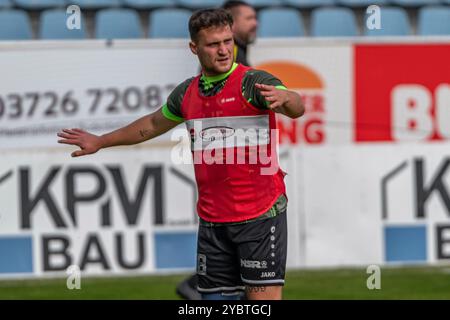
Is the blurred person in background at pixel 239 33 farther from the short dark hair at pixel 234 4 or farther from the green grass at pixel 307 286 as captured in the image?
the green grass at pixel 307 286

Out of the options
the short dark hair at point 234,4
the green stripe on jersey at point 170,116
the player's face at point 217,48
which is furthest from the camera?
the short dark hair at point 234,4

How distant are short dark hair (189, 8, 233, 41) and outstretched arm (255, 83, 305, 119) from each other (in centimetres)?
46

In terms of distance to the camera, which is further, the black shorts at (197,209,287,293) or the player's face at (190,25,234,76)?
the black shorts at (197,209,287,293)

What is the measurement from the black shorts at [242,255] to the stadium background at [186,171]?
9.84ft

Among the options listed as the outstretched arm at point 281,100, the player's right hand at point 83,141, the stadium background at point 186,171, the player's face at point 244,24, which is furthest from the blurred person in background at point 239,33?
the outstretched arm at point 281,100

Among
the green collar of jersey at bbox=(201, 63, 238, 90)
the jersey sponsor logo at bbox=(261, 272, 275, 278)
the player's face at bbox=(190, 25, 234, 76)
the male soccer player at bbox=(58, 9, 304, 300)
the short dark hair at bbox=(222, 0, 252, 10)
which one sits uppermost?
the short dark hair at bbox=(222, 0, 252, 10)

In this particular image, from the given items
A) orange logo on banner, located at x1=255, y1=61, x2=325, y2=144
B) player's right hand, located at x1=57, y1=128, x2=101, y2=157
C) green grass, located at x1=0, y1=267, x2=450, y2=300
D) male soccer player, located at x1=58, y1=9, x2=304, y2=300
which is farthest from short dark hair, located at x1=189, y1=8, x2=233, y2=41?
orange logo on banner, located at x1=255, y1=61, x2=325, y2=144

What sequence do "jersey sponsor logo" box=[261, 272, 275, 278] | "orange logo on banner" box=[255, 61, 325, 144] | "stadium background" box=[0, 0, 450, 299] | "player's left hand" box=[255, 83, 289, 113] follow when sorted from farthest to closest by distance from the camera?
"orange logo on banner" box=[255, 61, 325, 144]
"stadium background" box=[0, 0, 450, 299]
"jersey sponsor logo" box=[261, 272, 275, 278]
"player's left hand" box=[255, 83, 289, 113]

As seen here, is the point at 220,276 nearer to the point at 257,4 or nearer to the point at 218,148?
the point at 218,148

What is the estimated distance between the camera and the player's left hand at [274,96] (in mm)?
5270

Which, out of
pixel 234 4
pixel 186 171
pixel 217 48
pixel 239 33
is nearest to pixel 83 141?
pixel 217 48

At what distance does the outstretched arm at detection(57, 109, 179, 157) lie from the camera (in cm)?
611

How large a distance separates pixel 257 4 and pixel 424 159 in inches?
154

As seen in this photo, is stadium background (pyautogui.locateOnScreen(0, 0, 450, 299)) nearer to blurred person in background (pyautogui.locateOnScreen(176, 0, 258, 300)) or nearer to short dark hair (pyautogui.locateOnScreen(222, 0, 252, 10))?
blurred person in background (pyautogui.locateOnScreen(176, 0, 258, 300))
